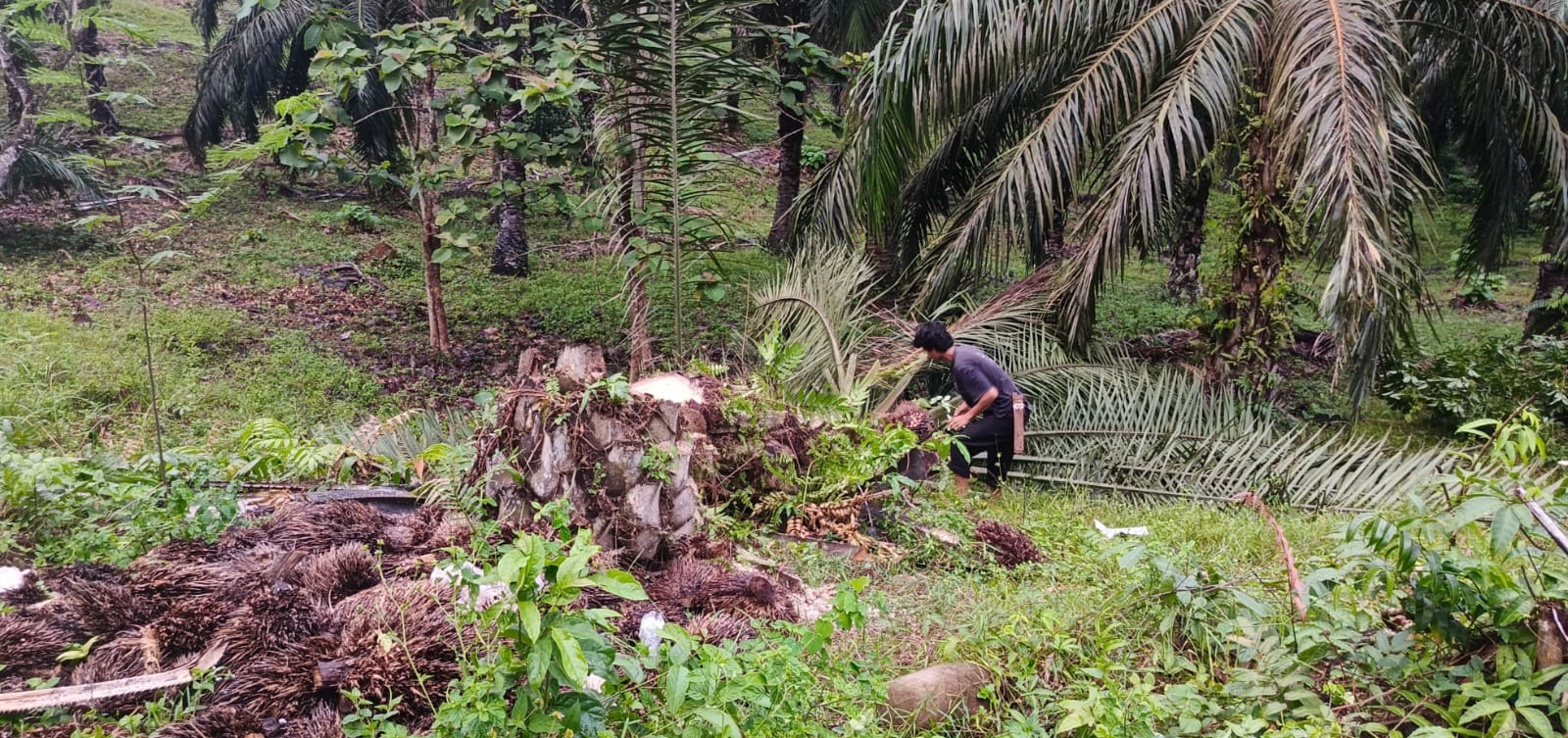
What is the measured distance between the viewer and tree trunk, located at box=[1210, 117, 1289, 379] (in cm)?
614

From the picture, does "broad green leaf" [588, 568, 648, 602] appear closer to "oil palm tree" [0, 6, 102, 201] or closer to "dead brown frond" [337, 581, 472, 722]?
"dead brown frond" [337, 581, 472, 722]

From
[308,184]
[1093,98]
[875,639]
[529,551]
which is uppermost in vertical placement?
[1093,98]

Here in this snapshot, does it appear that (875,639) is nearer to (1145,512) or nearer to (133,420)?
(1145,512)

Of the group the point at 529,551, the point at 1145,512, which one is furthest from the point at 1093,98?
the point at 529,551

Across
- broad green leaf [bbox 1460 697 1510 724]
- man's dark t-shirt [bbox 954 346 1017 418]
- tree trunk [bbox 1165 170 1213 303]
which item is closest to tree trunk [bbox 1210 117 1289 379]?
tree trunk [bbox 1165 170 1213 303]

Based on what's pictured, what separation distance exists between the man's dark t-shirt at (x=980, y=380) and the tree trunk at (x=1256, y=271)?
6.84 feet

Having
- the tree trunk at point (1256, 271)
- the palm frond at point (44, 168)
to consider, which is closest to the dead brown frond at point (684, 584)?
the tree trunk at point (1256, 271)

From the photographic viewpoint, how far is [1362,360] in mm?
5445

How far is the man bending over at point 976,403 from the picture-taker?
522 centimetres

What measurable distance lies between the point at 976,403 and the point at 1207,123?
306 cm

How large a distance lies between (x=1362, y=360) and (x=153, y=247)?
38.4 ft

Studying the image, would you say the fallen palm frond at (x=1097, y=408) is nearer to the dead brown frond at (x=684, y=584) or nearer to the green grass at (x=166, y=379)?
the dead brown frond at (x=684, y=584)

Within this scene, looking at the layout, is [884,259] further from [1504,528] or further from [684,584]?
[1504,528]

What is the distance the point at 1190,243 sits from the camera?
9789 mm
